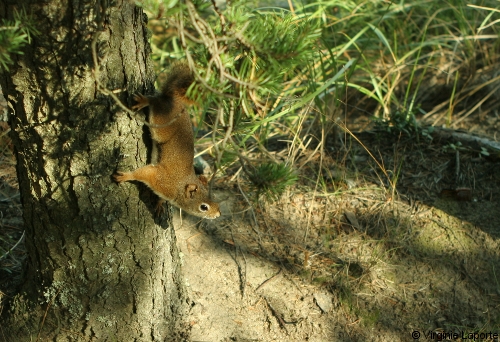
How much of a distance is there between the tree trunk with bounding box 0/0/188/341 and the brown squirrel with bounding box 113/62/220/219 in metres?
0.05

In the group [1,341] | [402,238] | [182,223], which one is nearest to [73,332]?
[1,341]

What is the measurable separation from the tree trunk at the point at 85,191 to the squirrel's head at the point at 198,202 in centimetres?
20

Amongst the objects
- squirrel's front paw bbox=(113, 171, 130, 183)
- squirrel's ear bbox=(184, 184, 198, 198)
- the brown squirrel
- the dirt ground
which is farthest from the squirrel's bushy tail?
the dirt ground

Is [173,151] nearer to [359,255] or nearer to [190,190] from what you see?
[190,190]

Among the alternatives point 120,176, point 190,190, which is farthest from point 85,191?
point 190,190

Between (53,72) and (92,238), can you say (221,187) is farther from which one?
(53,72)

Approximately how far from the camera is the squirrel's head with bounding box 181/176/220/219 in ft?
8.20

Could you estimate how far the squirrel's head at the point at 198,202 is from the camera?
250 centimetres

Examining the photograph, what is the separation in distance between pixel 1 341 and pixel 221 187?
58.2 inches

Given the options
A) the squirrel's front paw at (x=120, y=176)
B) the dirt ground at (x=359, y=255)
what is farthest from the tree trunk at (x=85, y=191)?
the dirt ground at (x=359, y=255)

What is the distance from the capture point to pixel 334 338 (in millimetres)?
2643

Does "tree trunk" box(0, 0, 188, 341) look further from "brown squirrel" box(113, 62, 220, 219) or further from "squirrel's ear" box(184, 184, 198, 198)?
"squirrel's ear" box(184, 184, 198, 198)

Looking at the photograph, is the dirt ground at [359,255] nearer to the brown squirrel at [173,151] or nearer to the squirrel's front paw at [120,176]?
the brown squirrel at [173,151]

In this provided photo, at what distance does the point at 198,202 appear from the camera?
101 inches
